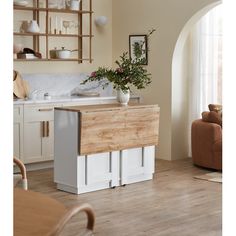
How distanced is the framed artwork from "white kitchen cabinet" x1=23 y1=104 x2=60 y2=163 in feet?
5.82

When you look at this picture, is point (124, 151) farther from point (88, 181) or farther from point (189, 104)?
point (189, 104)

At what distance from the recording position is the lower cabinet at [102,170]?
6066 millimetres

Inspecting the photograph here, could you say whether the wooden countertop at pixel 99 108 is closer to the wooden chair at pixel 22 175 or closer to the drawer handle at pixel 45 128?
the drawer handle at pixel 45 128

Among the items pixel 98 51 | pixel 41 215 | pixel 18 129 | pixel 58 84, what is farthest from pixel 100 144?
pixel 41 215

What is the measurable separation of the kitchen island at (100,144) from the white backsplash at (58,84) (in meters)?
1.81

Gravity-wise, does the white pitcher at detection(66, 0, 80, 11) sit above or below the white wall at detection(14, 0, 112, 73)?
above

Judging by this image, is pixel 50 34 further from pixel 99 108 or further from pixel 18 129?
pixel 99 108

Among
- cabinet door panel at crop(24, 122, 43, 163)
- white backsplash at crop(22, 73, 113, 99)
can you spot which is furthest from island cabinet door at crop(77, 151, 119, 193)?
white backsplash at crop(22, 73, 113, 99)

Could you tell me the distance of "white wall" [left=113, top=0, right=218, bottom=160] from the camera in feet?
26.2

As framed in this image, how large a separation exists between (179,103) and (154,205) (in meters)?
2.90

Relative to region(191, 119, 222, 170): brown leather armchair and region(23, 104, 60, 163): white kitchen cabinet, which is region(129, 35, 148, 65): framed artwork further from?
region(23, 104, 60, 163): white kitchen cabinet

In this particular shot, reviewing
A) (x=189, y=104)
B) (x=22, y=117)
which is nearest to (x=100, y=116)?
(x=22, y=117)

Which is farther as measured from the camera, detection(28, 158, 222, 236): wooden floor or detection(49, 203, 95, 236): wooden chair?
detection(28, 158, 222, 236): wooden floor
